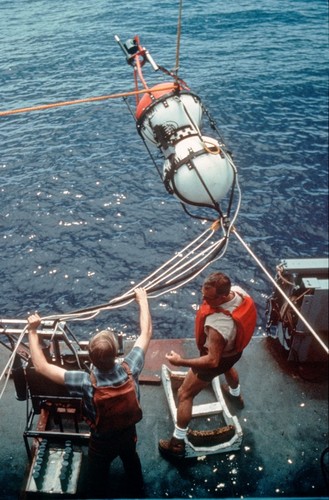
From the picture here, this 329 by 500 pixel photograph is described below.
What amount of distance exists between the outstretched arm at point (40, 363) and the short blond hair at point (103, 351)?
51cm

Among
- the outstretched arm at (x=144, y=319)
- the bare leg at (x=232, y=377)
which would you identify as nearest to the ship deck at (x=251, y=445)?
the bare leg at (x=232, y=377)

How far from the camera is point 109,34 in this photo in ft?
86.4

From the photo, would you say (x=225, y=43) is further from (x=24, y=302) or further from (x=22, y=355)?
(x=22, y=355)

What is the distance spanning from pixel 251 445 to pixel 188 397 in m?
1.21

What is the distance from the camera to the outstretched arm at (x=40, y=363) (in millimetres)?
3855

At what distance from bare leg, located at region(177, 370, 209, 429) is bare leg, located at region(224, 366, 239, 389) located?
2.02ft

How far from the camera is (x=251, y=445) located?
5336mm

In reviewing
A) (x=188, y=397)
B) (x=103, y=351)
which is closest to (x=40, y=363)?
(x=103, y=351)

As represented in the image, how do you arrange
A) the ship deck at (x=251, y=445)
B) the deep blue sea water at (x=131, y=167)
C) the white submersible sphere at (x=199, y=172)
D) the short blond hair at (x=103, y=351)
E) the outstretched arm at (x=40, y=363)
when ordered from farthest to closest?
the deep blue sea water at (x=131, y=167), the ship deck at (x=251, y=445), the white submersible sphere at (x=199, y=172), the outstretched arm at (x=40, y=363), the short blond hair at (x=103, y=351)

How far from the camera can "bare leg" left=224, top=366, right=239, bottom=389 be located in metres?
5.52

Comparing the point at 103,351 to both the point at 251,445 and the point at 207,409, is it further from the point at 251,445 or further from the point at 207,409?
the point at 251,445

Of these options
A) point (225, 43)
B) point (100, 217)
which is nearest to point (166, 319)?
point (100, 217)

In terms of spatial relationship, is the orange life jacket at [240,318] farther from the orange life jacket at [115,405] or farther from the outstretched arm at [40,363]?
the outstretched arm at [40,363]

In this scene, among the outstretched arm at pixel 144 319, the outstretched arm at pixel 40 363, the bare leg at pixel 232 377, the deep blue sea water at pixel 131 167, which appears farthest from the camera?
the deep blue sea water at pixel 131 167
